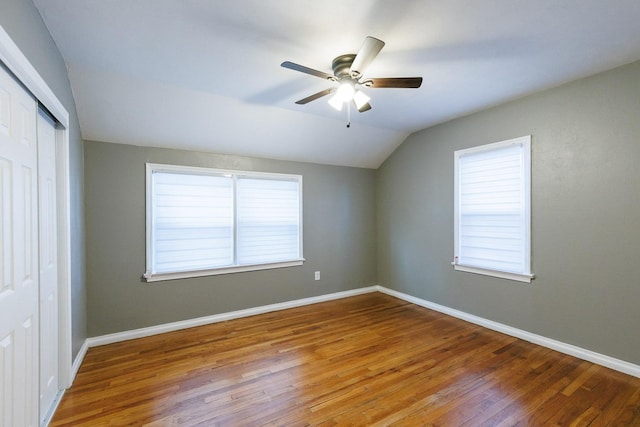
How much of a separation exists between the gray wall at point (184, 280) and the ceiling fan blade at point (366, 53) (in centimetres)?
220

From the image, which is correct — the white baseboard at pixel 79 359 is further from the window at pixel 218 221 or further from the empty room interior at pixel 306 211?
the window at pixel 218 221

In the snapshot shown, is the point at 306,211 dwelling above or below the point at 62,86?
below

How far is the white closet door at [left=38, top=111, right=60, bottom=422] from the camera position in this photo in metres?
1.79

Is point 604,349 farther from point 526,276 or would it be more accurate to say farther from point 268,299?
point 268,299

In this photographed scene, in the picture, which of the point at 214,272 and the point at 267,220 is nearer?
the point at 214,272

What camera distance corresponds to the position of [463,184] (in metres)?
3.56

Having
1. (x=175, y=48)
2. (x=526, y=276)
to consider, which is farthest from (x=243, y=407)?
(x=526, y=276)

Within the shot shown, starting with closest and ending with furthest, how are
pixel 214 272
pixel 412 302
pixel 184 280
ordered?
pixel 184 280 → pixel 214 272 → pixel 412 302

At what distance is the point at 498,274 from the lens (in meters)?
3.18

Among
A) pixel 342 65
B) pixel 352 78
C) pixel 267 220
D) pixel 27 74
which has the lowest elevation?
pixel 267 220

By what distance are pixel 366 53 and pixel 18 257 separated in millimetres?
2211

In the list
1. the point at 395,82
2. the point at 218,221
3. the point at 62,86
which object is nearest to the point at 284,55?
the point at 395,82

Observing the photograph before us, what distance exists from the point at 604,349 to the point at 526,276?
0.78 m

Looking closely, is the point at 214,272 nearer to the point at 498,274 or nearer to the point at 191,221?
the point at 191,221
